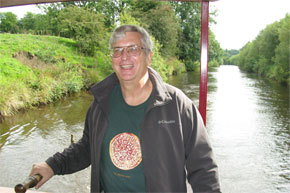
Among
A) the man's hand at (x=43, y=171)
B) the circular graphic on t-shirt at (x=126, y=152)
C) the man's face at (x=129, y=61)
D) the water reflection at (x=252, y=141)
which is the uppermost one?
the man's face at (x=129, y=61)

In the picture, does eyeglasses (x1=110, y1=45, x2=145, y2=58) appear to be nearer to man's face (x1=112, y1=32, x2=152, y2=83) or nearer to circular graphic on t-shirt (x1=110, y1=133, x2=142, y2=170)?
man's face (x1=112, y1=32, x2=152, y2=83)

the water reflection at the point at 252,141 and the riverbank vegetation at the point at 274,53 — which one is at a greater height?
the riverbank vegetation at the point at 274,53

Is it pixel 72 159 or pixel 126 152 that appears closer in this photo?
pixel 126 152

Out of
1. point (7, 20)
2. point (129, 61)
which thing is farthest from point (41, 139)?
point (7, 20)

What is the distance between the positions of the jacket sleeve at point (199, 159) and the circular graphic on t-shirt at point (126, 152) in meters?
0.20

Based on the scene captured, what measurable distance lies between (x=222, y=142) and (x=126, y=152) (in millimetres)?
6771

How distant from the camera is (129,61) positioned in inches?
45.9

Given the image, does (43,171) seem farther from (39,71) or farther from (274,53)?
(274,53)

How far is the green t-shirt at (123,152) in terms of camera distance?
1046 millimetres

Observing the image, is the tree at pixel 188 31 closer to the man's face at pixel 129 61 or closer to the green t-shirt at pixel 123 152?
the man's face at pixel 129 61

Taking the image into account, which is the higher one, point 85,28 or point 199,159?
point 85,28

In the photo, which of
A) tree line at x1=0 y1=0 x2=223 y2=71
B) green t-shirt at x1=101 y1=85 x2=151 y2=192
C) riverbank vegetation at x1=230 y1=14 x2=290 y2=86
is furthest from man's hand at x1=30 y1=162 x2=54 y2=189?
riverbank vegetation at x1=230 y1=14 x2=290 y2=86

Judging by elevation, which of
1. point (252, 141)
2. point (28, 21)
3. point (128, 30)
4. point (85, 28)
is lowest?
point (252, 141)

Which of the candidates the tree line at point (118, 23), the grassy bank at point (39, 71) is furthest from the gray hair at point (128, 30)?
the tree line at point (118, 23)
